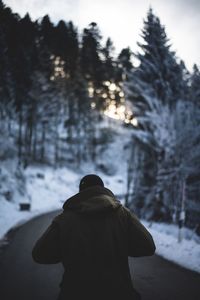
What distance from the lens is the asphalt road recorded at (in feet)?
19.4

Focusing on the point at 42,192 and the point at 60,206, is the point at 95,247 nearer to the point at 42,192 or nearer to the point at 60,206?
the point at 60,206

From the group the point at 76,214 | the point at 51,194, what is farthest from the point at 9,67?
the point at 76,214

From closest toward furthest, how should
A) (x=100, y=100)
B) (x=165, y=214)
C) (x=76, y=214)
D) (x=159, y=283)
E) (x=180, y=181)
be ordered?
(x=76, y=214) → (x=159, y=283) → (x=180, y=181) → (x=165, y=214) → (x=100, y=100)

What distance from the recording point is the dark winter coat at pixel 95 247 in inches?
83.2

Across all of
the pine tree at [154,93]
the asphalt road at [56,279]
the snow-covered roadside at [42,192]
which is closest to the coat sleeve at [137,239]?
the asphalt road at [56,279]

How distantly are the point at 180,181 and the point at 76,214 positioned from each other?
13.9m

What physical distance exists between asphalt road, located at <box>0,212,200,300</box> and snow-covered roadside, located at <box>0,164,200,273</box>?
3.33 ft

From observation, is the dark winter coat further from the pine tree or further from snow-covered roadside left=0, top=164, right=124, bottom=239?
the pine tree

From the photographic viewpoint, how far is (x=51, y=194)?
31062mm

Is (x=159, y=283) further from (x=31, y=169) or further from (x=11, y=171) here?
(x=31, y=169)

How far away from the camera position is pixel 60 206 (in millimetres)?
28203

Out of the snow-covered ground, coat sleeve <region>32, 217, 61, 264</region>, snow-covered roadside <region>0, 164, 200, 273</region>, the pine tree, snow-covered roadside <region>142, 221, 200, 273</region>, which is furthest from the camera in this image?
the pine tree

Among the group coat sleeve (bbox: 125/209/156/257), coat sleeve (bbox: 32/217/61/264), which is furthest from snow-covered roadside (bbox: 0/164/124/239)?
coat sleeve (bbox: 125/209/156/257)

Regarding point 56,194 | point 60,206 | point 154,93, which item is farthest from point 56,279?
point 56,194
